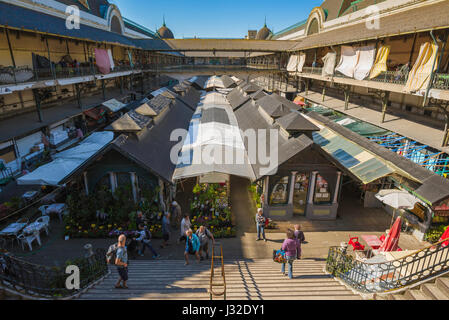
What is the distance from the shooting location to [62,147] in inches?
717

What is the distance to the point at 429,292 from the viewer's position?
18.3 ft

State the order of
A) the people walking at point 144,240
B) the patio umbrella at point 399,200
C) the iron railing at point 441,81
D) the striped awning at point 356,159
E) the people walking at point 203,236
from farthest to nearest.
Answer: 1. the striped awning at point 356,159
2. the iron railing at point 441,81
3. the patio umbrella at point 399,200
4. the people walking at point 144,240
5. the people walking at point 203,236

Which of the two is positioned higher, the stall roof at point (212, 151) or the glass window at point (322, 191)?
the stall roof at point (212, 151)

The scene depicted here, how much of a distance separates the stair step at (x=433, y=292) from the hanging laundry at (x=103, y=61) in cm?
2803

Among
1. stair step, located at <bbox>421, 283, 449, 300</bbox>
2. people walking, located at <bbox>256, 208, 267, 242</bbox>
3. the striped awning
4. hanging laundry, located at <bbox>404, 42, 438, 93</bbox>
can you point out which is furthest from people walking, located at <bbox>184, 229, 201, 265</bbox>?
hanging laundry, located at <bbox>404, 42, 438, 93</bbox>

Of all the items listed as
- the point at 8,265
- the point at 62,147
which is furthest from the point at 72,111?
the point at 8,265

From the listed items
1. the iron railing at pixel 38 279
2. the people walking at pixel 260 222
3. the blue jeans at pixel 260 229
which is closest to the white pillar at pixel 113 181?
the iron railing at pixel 38 279

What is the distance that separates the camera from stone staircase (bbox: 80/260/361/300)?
6707 millimetres

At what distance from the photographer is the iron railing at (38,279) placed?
19.5 feet

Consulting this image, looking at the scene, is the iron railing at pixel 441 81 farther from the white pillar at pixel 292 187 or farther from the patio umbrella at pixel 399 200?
the white pillar at pixel 292 187

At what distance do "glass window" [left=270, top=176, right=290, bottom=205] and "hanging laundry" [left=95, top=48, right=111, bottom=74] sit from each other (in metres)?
22.0

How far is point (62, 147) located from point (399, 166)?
20889 mm

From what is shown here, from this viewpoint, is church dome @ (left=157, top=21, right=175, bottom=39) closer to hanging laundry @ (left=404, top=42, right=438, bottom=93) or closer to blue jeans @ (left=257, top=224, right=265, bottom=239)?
hanging laundry @ (left=404, top=42, right=438, bottom=93)
